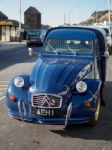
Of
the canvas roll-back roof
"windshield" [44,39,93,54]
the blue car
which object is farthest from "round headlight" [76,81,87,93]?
the canvas roll-back roof

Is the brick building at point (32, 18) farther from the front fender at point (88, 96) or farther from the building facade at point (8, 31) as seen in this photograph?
the front fender at point (88, 96)

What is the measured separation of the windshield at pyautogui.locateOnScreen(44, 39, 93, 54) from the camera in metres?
10.5

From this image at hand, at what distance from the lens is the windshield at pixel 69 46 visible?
1048 centimetres

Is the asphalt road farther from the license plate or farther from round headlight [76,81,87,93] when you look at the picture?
round headlight [76,81,87,93]

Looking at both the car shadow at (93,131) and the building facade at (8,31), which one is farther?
the building facade at (8,31)

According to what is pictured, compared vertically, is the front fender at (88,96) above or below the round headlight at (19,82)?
below

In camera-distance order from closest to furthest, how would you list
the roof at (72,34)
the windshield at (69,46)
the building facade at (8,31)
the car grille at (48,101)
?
the car grille at (48,101)
the windshield at (69,46)
the roof at (72,34)
the building facade at (8,31)

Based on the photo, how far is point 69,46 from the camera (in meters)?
10.7

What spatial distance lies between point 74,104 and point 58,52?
2.54 m

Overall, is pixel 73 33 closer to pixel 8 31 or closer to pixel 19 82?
pixel 19 82

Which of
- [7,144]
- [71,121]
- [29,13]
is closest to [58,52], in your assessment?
[71,121]

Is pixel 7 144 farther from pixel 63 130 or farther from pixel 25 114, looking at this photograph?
pixel 63 130

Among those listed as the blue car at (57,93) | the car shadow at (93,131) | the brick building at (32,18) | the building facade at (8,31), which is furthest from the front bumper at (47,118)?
the brick building at (32,18)

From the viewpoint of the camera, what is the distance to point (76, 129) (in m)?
8.82
